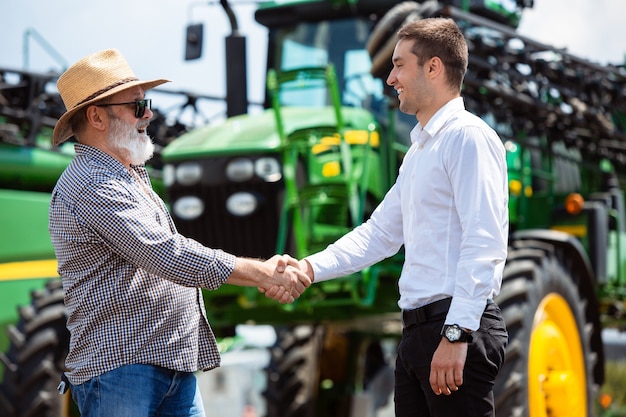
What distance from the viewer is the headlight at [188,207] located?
270 inches

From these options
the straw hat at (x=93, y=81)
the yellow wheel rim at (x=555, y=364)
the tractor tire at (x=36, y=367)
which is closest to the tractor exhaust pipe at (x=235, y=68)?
the tractor tire at (x=36, y=367)

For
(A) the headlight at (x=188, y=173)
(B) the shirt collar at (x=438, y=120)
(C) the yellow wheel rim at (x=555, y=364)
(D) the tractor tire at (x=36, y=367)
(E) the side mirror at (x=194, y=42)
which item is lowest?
(D) the tractor tire at (x=36, y=367)

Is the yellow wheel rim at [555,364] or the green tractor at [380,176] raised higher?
the green tractor at [380,176]

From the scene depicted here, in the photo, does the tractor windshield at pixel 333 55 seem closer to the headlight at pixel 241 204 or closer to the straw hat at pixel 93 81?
the headlight at pixel 241 204

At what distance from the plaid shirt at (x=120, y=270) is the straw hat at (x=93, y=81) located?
194mm

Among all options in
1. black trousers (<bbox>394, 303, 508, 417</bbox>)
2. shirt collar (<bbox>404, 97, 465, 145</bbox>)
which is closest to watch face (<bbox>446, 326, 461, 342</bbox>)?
black trousers (<bbox>394, 303, 508, 417</bbox>)

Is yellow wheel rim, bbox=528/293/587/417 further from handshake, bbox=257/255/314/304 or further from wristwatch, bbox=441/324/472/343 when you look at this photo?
A: wristwatch, bbox=441/324/472/343

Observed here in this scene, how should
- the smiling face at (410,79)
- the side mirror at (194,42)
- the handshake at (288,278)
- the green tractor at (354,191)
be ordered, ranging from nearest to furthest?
the smiling face at (410,79) → the handshake at (288,278) → the green tractor at (354,191) → the side mirror at (194,42)

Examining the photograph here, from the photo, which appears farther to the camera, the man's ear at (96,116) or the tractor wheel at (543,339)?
the tractor wheel at (543,339)

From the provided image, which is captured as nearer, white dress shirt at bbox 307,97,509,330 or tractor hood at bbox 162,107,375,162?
white dress shirt at bbox 307,97,509,330

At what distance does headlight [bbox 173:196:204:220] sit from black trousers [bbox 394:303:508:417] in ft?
12.5

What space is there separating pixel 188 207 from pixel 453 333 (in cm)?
419

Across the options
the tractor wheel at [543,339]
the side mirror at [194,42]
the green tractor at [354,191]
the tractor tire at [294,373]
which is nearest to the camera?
the tractor wheel at [543,339]

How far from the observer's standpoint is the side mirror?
7.07 metres
